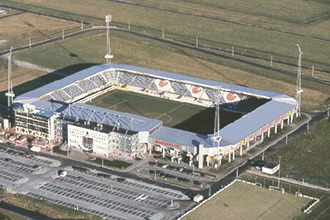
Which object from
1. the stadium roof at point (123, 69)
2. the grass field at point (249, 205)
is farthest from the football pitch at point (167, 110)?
the grass field at point (249, 205)

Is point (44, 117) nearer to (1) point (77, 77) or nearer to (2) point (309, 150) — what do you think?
(1) point (77, 77)

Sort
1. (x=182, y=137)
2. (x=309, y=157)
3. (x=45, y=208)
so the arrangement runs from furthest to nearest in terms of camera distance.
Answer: (x=309, y=157) < (x=182, y=137) < (x=45, y=208)

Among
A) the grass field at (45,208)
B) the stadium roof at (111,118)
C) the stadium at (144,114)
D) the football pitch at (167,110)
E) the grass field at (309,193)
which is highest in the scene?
the stadium roof at (111,118)

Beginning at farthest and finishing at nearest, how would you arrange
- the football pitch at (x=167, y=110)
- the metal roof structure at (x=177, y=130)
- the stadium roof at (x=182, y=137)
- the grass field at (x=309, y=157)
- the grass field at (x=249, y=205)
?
the football pitch at (x=167, y=110) → the metal roof structure at (x=177, y=130) → the stadium roof at (x=182, y=137) → the grass field at (x=309, y=157) → the grass field at (x=249, y=205)

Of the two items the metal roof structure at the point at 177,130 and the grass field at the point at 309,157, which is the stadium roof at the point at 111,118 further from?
the grass field at the point at 309,157

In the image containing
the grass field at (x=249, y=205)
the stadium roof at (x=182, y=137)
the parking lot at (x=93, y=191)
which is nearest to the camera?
the grass field at (x=249, y=205)

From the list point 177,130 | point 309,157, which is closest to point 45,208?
point 177,130

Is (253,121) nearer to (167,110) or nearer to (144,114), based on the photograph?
(167,110)
